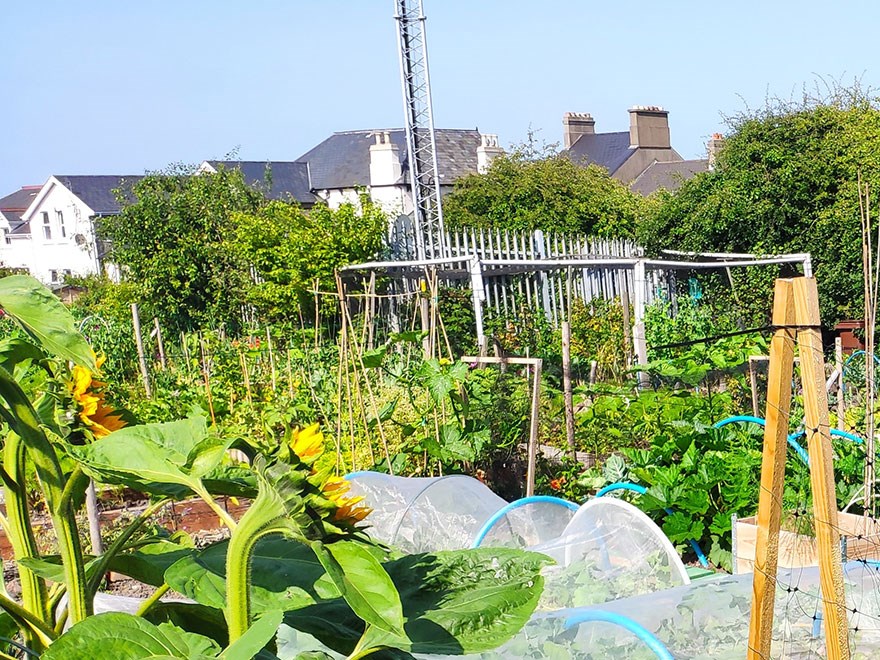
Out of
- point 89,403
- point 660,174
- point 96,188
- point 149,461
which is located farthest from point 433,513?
point 96,188

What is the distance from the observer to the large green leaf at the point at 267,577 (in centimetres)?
77

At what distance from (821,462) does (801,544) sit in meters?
1.90

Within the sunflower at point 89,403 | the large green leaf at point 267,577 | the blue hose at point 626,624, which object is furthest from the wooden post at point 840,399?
the large green leaf at point 267,577

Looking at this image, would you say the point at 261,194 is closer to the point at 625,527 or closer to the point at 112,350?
the point at 112,350

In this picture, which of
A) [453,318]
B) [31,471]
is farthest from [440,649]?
[453,318]

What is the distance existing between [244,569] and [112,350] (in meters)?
9.61

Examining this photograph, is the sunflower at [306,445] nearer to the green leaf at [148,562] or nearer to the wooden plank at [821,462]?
the green leaf at [148,562]

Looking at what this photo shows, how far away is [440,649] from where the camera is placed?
0.74m

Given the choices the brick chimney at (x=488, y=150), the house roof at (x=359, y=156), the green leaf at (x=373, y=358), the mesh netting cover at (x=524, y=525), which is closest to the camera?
the mesh netting cover at (x=524, y=525)

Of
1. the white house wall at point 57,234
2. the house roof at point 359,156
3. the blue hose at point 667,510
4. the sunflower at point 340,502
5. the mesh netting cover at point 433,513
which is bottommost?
the blue hose at point 667,510

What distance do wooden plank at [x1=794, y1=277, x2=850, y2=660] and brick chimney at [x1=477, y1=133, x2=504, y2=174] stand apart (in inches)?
892

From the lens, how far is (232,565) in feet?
2.30

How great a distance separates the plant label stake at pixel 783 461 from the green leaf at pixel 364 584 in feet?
5.88

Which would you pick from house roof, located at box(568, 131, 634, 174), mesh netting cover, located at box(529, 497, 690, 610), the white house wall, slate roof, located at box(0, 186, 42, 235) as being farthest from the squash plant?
slate roof, located at box(0, 186, 42, 235)
